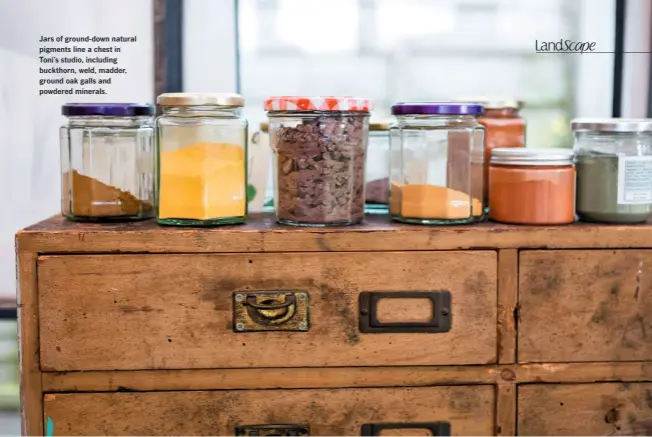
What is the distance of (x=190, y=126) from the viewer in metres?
1.15

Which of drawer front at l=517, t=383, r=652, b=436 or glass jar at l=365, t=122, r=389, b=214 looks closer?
drawer front at l=517, t=383, r=652, b=436

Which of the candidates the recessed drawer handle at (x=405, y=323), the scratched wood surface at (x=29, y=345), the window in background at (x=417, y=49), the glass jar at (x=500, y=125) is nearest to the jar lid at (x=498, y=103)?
the glass jar at (x=500, y=125)

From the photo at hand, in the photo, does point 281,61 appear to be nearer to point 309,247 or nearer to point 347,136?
point 347,136

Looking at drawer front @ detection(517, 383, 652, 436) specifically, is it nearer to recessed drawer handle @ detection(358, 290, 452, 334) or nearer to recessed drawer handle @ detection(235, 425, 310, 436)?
recessed drawer handle @ detection(358, 290, 452, 334)

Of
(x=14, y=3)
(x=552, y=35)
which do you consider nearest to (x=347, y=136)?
(x=552, y=35)

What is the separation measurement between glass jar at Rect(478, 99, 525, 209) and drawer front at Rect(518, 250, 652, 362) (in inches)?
8.9

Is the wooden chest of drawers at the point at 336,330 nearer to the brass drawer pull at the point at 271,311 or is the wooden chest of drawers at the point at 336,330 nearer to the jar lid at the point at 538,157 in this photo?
the brass drawer pull at the point at 271,311

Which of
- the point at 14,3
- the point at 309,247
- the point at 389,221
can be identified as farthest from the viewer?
the point at 14,3

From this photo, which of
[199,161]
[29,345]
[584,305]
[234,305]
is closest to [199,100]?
[199,161]

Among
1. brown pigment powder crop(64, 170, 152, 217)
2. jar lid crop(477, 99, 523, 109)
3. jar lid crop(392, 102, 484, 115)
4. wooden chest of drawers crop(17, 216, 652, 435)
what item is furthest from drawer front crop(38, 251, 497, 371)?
jar lid crop(477, 99, 523, 109)

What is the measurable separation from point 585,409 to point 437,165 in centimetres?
47

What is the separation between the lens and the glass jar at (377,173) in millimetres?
1363

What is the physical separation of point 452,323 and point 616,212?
1.08ft

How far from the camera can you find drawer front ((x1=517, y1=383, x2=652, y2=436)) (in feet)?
3.77
